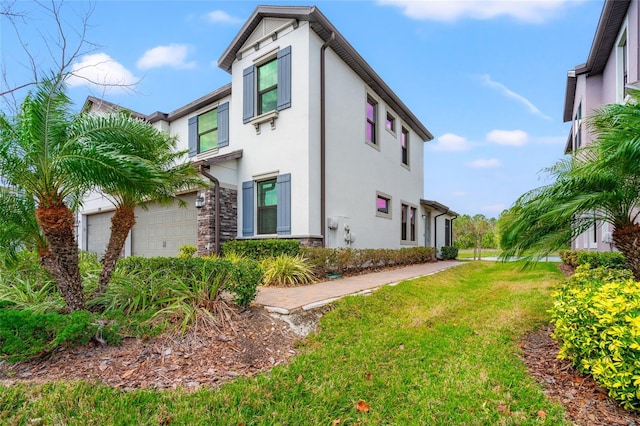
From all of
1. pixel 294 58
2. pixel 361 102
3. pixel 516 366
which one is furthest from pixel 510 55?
pixel 516 366

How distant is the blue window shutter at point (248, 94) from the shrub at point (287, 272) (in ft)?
18.2

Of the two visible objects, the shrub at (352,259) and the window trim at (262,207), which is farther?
the window trim at (262,207)

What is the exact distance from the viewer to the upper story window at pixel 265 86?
32.5 ft

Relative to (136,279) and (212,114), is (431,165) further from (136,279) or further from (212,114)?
(136,279)

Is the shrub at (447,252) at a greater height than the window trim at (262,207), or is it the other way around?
the window trim at (262,207)

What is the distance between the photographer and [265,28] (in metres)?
10.5

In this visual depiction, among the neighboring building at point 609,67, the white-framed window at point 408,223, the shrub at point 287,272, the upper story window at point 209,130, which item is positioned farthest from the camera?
the white-framed window at point 408,223

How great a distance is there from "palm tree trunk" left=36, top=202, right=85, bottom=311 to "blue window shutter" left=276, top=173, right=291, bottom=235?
18.7 ft

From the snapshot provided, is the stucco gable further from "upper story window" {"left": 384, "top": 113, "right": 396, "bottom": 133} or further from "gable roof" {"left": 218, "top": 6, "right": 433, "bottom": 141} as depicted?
"upper story window" {"left": 384, "top": 113, "right": 396, "bottom": 133}

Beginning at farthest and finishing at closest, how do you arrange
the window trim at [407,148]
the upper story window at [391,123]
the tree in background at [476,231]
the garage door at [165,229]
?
the tree in background at [476,231]
the window trim at [407,148]
the upper story window at [391,123]
the garage door at [165,229]

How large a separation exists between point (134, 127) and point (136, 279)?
8.12 ft

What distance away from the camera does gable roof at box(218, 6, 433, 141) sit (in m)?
9.35

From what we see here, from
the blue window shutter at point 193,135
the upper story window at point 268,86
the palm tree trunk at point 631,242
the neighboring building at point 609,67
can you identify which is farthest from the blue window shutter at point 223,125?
the palm tree trunk at point 631,242

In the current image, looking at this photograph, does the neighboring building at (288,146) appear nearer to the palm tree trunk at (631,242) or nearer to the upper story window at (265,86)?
the upper story window at (265,86)
